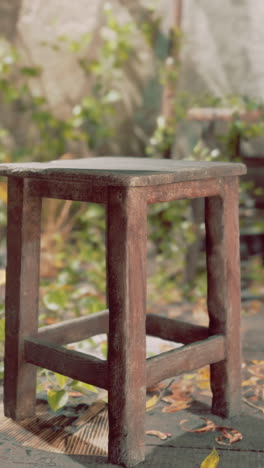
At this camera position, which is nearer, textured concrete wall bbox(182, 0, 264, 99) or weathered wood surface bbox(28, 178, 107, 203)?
weathered wood surface bbox(28, 178, 107, 203)

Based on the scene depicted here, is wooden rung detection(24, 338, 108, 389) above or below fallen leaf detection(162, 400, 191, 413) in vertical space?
above

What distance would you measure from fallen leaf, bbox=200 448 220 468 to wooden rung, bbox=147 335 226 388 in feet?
0.78

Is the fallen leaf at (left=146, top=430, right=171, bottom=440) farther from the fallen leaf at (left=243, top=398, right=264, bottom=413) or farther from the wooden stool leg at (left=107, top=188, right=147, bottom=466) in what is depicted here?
the fallen leaf at (left=243, top=398, right=264, bottom=413)

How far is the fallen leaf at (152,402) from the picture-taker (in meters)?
2.37

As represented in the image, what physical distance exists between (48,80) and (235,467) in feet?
10.9

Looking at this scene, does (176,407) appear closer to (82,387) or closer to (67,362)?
(82,387)

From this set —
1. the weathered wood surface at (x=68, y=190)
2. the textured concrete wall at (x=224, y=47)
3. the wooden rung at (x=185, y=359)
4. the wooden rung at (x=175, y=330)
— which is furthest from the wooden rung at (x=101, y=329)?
the textured concrete wall at (x=224, y=47)

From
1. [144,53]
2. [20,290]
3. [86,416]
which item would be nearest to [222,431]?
[86,416]

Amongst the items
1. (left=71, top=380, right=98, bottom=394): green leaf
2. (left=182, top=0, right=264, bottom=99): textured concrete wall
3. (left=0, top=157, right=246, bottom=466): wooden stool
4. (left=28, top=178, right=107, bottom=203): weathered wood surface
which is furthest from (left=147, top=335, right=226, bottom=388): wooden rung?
(left=182, top=0, right=264, bottom=99): textured concrete wall

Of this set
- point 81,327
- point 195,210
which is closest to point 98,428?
point 81,327

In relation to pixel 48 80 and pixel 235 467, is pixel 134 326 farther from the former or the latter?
pixel 48 80

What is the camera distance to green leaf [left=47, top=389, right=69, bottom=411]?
2.25 m

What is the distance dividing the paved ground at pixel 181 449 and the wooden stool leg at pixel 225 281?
0.34 feet

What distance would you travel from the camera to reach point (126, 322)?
188 centimetres
